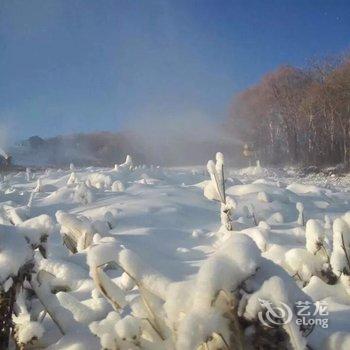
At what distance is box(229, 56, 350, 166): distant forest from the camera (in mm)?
24672

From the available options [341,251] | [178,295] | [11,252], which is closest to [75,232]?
[11,252]

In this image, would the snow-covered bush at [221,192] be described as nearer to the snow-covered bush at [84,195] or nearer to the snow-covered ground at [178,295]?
the snow-covered ground at [178,295]

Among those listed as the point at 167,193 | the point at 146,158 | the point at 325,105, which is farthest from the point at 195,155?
the point at 167,193

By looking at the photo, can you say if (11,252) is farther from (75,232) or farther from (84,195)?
(84,195)

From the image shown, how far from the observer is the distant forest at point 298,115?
24672 millimetres

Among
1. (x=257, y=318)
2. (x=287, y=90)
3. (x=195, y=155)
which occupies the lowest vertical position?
(x=195, y=155)

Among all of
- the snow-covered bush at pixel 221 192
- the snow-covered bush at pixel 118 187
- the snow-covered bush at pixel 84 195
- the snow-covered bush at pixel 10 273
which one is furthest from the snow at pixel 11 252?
the snow-covered bush at pixel 118 187

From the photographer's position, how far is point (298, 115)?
93.8ft

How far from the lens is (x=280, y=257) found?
2.06 metres

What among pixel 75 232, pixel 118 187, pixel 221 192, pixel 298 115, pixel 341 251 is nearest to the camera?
pixel 341 251

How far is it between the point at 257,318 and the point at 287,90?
1226 inches

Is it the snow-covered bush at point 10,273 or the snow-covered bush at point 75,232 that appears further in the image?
the snow-covered bush at point 75,232

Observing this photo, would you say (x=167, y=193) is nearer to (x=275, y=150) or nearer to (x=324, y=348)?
(x=324, y=348)

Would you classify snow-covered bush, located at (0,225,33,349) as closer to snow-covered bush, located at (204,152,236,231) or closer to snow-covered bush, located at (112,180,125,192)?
snow-covered bush, located at (204,152,236,231)
